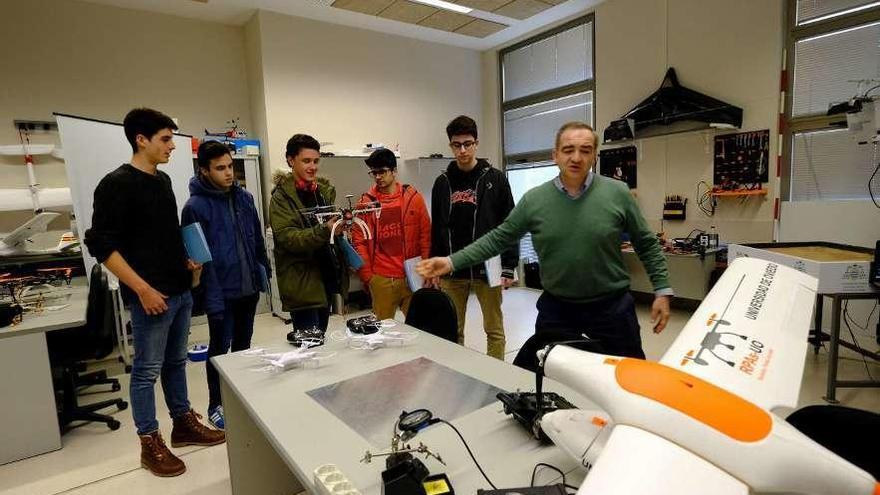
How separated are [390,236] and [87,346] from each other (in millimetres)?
1965

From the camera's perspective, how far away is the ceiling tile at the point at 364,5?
15.2 ft

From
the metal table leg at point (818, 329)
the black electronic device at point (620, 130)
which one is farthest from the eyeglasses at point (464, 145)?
the black electronic device at point (620, 130)

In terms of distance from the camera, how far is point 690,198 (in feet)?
14.9

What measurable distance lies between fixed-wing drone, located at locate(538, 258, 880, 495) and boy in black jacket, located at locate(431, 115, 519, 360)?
1642mm

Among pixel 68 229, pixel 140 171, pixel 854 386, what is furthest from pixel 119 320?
pixel 854 386

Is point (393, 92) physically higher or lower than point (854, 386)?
higher

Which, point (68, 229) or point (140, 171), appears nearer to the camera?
point (140, 171)

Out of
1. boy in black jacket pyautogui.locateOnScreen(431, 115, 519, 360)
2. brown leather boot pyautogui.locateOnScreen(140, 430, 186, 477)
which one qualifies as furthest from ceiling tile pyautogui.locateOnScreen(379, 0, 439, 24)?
brown leather boot pyautogui.locateOnScreen(140, 430, 186, 477)

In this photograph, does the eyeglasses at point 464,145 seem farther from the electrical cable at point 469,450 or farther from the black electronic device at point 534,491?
the black electronic device at point 534,491

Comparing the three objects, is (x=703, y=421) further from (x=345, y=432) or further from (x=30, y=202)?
(x=30, y=202)

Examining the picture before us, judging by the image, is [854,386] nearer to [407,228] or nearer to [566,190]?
[566,190]

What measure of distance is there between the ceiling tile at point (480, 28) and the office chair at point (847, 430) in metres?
5.31

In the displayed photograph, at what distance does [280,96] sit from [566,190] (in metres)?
4.17

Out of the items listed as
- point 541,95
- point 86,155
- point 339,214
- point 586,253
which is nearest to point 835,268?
point 586,253
